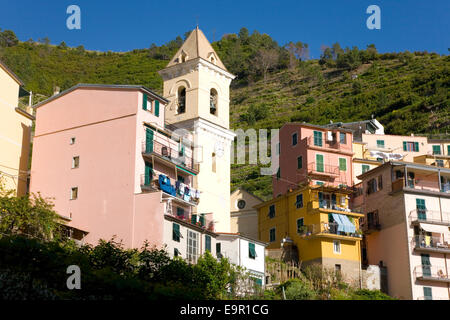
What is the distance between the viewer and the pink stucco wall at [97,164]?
45344mm

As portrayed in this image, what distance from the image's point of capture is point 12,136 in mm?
49625

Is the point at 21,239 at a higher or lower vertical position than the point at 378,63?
lower

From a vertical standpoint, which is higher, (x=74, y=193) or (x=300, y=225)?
(x=74, y=193)

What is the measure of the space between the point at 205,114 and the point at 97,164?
12.7 m

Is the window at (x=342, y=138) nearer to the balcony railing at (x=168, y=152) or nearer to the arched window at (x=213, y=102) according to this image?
the arched window at (x=213, y=102)

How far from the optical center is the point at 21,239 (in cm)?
3403

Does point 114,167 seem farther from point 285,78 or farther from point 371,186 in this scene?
point 285,78

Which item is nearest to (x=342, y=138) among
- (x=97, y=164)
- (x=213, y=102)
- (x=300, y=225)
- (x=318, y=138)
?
(x=318, y=138)

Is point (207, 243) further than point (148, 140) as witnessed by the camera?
Yes
